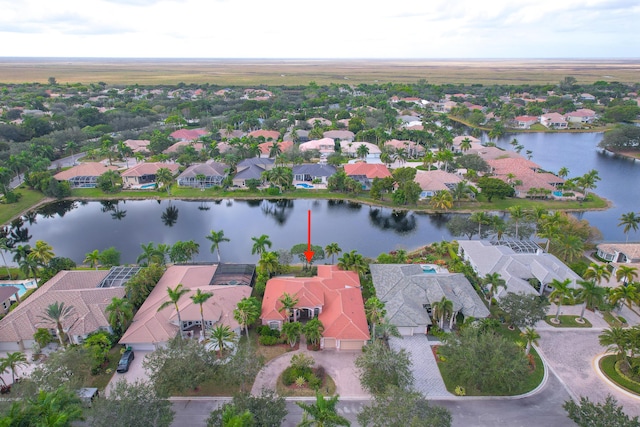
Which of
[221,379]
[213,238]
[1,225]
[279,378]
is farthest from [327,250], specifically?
[1,225]

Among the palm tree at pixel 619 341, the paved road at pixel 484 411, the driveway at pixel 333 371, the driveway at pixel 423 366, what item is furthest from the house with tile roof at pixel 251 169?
the palm tree at pixel 619 341

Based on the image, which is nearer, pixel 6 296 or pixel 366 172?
pixel 6 296

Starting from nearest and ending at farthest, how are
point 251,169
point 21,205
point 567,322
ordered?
point 567,322 → point 21,205 → point 251,169

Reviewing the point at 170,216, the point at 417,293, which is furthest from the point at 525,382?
the point at 170,216

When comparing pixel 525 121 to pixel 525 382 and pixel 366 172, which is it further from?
pixel 525 382

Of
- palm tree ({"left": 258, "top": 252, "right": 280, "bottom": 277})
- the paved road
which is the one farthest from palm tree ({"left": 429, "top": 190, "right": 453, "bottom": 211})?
the paved road

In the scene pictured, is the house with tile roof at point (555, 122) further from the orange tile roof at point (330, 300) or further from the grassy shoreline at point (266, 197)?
the orange tile roof at point (330, 300)

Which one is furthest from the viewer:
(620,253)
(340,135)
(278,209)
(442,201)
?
(340,135)
